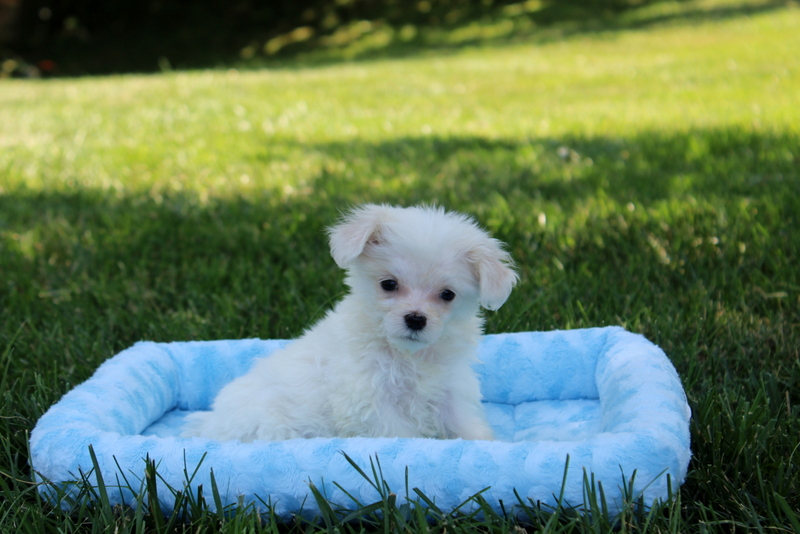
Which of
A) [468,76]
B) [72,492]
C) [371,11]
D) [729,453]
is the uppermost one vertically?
[371,11]

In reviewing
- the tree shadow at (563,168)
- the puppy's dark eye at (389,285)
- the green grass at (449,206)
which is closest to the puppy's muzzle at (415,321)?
the puppy's dark eye at (389,285)

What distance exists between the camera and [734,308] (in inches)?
129

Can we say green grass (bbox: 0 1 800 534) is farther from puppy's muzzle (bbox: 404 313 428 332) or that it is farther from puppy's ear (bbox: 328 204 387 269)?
puppy's ear (bbox: 328 204 387 269)

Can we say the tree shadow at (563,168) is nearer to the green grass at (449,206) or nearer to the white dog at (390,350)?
the green grass at (449,206)

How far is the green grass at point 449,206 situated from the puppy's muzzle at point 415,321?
1.91 feet

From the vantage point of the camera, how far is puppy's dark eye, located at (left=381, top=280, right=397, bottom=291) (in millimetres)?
2473

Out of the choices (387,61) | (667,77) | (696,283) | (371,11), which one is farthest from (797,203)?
(371,11)

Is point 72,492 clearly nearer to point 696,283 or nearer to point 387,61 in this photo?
point 696,283

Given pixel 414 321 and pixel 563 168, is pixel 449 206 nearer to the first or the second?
pixel 563 168

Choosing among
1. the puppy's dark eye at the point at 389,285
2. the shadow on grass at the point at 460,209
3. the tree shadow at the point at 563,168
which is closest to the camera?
the puppy's dark eye at the point at 389,285

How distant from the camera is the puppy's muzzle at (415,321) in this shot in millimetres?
2326

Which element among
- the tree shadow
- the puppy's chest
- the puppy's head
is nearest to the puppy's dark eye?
the puppy's head

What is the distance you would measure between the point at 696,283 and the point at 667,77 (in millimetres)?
7868

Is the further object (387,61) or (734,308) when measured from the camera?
(387,61)
